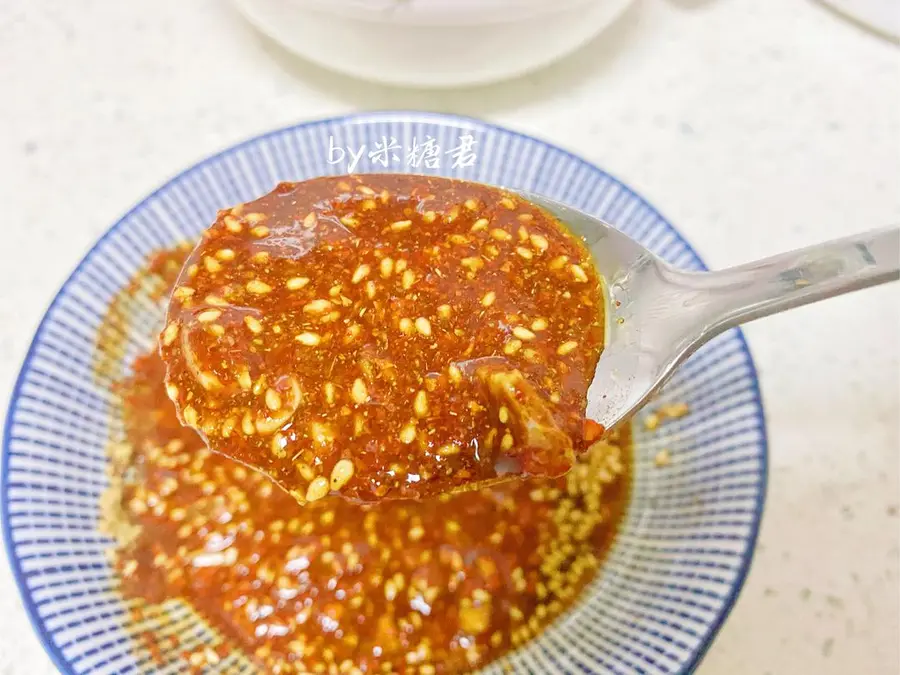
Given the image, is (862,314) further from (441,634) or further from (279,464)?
(279,464)

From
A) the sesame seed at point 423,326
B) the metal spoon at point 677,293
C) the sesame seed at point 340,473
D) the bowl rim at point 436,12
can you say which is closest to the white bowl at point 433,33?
the bowl rim at point 436,12

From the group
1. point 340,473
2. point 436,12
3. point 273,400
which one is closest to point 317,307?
point 273,400

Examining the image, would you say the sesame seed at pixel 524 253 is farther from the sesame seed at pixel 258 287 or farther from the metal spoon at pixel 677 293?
the sesame seed at pixel 258 287

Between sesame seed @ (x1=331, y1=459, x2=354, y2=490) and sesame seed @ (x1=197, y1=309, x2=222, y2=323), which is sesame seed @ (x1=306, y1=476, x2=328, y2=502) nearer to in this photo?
sesame seed @ (x1=331, y1=459, x2=354, y2=490)

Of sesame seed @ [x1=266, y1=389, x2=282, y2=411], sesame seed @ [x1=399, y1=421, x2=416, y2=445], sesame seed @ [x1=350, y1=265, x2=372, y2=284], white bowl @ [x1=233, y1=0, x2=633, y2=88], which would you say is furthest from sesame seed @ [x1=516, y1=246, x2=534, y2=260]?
white bowl @ [x1=233, y1=0, x2=633, y2=88]

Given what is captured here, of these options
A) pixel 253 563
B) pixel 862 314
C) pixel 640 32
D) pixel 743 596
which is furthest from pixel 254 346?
pixel 640 32

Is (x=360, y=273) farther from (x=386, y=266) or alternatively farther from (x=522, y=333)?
(x=522, y=333)
